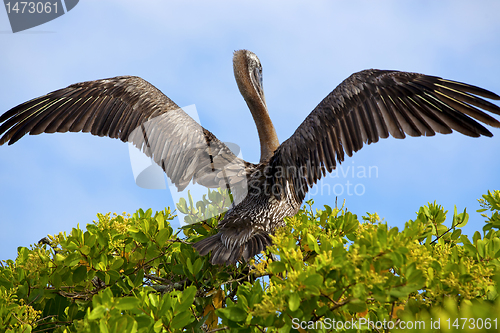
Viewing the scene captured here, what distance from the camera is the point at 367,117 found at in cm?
416

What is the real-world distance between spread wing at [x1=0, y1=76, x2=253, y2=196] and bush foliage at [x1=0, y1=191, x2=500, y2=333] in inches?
48.4

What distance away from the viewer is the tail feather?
Answer: 3381 millimetres

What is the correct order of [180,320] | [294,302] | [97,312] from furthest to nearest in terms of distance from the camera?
[180,320] < [97,312] < [294,302]

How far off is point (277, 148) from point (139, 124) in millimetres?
1822

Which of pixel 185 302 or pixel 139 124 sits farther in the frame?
pixel 139 124

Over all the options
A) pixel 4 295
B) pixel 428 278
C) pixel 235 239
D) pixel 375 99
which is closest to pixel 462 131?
pixel 375 99

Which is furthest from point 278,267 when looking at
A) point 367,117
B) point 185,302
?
point 367,117

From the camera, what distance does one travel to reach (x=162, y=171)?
5082mm

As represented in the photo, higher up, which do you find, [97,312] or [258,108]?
[258,108]

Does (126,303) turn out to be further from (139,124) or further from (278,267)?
(139,124)

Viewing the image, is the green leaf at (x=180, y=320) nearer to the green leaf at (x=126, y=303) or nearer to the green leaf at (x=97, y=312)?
the green leaf at (x=126, y=303)

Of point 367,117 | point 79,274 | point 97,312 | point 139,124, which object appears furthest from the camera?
point 139,124

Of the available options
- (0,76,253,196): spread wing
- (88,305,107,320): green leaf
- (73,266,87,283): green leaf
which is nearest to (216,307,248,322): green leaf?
(88,305,107,320): green leaf

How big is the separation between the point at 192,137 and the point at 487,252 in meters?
3.36
